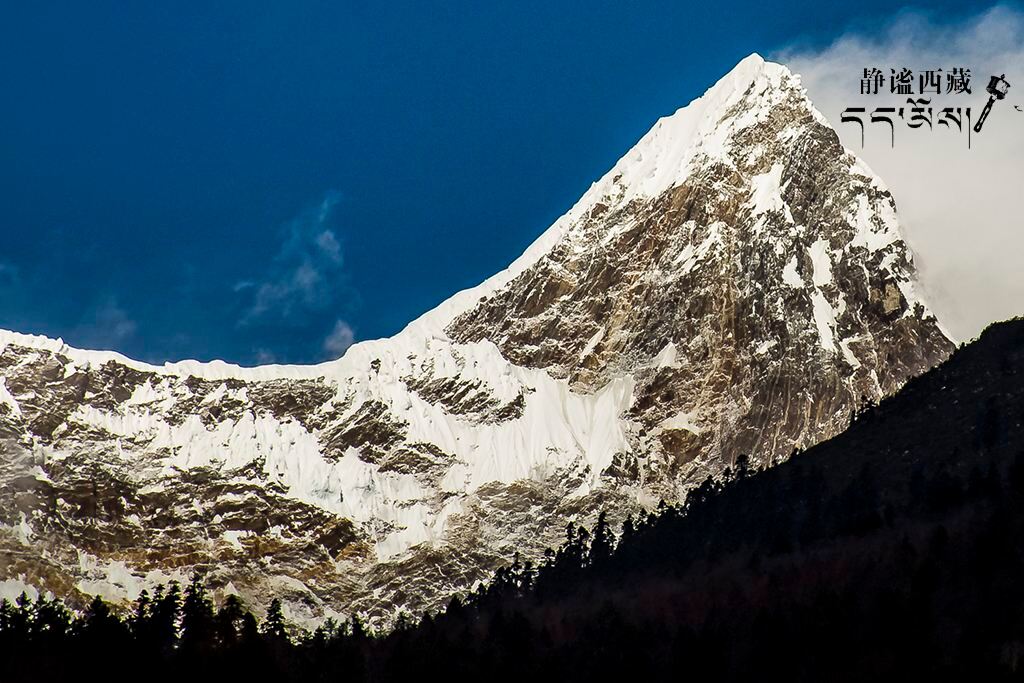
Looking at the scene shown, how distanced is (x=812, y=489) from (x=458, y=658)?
207 ft

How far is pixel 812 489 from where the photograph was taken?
19950 cm

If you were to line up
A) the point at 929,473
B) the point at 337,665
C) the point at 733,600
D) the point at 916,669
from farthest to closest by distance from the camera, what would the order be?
the point at 929,473 → the point at 733,600 → the point at 337,665 → the point at 916,669

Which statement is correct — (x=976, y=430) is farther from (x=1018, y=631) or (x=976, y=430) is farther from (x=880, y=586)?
(x=1018, y=631)

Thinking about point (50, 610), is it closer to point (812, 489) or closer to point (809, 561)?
point (809, 561)

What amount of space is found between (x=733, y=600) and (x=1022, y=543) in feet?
82.8

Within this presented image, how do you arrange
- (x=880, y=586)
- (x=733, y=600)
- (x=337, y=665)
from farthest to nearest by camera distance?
(x=733, y=600), (x=880, y=586), (x=337, y=665)

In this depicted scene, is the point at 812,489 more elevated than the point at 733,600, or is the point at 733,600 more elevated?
the point at 812,489

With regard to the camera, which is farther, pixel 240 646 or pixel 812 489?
pixel 812 489

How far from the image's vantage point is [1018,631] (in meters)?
130

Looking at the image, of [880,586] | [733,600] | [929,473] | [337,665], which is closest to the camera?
[337,665]

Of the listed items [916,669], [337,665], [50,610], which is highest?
[50,610]

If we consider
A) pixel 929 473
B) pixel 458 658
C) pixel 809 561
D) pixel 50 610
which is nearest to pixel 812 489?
pixel 929 473

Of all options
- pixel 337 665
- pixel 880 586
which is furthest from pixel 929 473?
pixel 337 665

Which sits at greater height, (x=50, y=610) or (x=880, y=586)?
(x=50, y=610)
